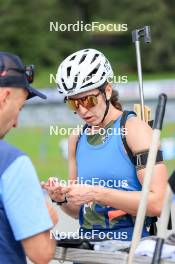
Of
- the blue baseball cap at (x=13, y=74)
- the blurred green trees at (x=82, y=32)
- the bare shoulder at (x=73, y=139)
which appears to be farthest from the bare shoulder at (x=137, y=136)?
the blurred green trees at (x=82, y=32)

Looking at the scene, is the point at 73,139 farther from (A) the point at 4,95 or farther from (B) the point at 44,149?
(B) the point at 44,149

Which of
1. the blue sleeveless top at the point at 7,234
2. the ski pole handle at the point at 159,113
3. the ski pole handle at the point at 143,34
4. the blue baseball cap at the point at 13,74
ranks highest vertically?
the ski pole handle at the point at 143,34

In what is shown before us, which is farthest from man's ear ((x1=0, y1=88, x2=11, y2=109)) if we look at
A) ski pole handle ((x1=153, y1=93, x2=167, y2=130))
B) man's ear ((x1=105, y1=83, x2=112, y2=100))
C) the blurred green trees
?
the blurred green trees

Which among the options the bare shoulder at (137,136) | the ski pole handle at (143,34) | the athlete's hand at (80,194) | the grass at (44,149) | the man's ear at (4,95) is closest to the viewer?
the man's ear at (4,95)

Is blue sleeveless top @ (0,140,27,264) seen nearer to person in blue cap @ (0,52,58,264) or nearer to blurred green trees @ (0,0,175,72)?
person in blue cap @ (0,52,58,264)

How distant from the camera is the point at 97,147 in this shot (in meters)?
4.87

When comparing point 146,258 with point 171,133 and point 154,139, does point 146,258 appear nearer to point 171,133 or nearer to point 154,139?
point 154,139

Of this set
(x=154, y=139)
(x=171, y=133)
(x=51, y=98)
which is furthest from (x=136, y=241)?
(x=51, y=98)

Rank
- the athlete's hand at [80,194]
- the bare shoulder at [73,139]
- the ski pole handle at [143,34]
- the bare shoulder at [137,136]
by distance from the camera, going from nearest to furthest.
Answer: the athlete's hand at [80,194] < the bare shoulder at [137,136] < the bare shoulder at [73,139] < the ski pole handle at [143,34]

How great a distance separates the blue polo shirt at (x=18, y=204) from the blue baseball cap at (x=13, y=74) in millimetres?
278

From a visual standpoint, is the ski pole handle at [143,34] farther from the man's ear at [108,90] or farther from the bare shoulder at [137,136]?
the bare shoulder at [137,136]

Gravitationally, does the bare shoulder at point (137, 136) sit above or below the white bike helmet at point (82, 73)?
below

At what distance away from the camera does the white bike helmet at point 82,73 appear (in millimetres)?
4949

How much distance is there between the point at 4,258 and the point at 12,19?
55.2 meters
